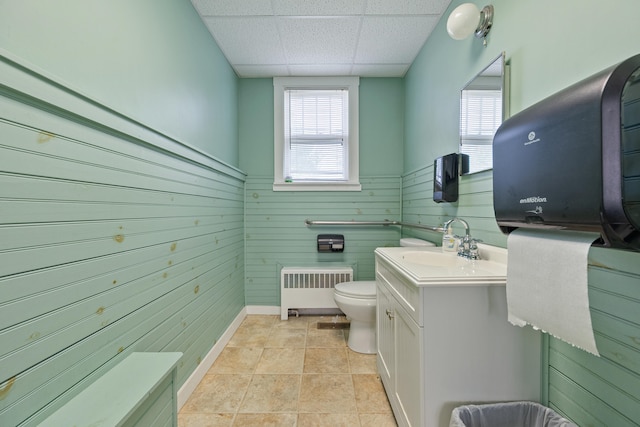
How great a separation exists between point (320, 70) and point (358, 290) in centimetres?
209

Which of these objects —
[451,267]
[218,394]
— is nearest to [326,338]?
[218,394]

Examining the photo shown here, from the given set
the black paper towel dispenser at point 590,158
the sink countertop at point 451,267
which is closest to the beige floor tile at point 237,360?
the sink countertop at point 451,267

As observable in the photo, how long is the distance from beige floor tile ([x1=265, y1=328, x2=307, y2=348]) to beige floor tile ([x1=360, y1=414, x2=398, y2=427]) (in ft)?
2.70

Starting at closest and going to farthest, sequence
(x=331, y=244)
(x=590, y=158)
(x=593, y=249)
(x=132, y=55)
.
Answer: (x=590, y=158) < (x=593, y=249) < (x=132, y=55) < (x=331, y=244)

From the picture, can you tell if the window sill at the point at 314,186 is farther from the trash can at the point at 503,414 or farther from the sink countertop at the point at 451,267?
the trash can at the point at 503,414

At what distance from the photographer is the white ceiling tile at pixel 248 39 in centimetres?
193

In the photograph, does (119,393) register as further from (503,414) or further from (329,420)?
(503,414)

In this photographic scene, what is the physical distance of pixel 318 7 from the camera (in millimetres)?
1789

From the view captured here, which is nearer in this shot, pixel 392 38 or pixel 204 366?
pixel 204 366

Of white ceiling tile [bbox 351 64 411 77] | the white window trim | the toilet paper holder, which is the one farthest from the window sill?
white ceiling tile [bbox 351 64 411 77]

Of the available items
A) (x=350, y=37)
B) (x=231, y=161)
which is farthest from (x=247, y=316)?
(x=350, y=37)

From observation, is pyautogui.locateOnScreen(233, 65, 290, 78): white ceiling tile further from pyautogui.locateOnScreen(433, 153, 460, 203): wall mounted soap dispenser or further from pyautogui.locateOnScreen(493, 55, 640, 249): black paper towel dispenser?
pyautogui.locateOnScreen(493, 55, 640, 249): black paper towel dispenser

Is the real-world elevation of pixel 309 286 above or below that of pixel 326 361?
above

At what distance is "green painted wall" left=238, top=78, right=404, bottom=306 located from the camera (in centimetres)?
276
